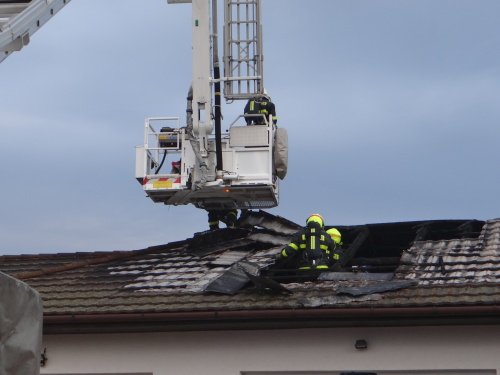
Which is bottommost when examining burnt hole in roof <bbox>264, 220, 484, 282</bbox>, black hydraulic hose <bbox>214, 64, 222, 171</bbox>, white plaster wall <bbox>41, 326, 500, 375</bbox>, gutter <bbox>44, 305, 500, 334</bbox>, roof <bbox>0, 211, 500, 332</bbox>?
white plaster wall <bbox>41, 326, 500, 375</bbox>

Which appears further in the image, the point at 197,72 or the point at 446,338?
the point at 197,72

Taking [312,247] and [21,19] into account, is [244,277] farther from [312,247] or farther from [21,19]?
[21,19]

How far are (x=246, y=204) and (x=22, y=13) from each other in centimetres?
993

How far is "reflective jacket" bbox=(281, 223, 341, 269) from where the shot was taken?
1409cm

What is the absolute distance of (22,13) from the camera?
9.44 meters

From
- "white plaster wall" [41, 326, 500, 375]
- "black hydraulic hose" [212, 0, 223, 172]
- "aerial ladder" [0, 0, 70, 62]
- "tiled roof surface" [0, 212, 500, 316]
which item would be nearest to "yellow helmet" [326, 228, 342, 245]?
"tiled roof surface" [0, 212, 500, 316]

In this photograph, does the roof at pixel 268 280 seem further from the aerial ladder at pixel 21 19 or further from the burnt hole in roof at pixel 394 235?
the aerial ladder at pixel 21 19

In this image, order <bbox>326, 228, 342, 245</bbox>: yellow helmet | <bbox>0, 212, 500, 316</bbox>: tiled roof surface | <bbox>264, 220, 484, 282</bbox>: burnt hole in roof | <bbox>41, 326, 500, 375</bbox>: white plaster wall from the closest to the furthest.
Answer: <bbox>41, 326, 500, 375</bbox>: white plaster wall, <bbox>0, 212, 500, 316</bbox>: tiled roof surface, <bbox>326, 228, 342, 245</bbox>: yellow helmet, <bbox>264, 220, 484, 282</bbox>: burnt hole in roof

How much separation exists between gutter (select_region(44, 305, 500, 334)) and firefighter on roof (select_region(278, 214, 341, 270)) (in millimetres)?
1916

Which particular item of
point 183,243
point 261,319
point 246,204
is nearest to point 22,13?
point 261,319

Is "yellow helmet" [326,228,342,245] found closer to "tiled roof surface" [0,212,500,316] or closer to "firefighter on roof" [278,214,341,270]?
"tiled roof surface" [0,212,500,316]

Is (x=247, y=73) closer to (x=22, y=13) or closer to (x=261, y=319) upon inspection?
(x=261, y=319)

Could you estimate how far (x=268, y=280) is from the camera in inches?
484

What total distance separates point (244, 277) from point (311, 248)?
1.28 m
